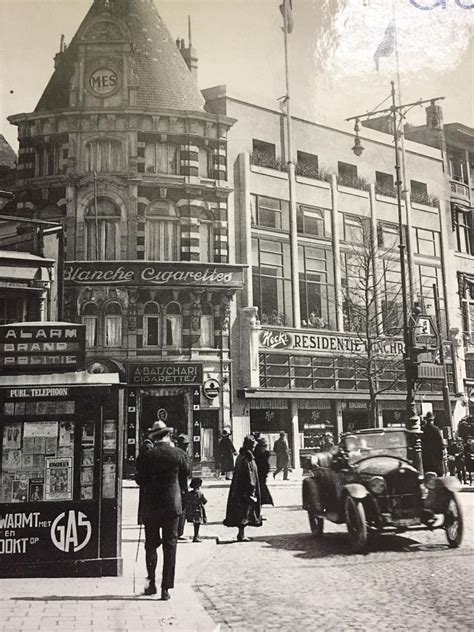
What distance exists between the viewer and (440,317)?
1053 inches

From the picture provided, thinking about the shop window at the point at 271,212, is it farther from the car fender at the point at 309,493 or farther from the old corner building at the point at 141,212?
the car fender at the point at 309,493

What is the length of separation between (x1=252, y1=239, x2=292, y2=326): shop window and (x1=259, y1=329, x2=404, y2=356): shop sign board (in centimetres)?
46

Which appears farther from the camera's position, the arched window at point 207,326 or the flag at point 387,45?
the arched window at point 207,326

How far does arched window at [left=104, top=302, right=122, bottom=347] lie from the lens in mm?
15531

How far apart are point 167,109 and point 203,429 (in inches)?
353

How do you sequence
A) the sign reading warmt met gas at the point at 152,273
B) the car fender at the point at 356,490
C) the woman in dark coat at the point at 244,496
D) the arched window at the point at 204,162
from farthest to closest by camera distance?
the arched window at the point at 204,162 < the sign reading warmt met gas at the point at 152,273 < the woman in dark coat at the point at 244,496 < the car fender at the point at 356,490

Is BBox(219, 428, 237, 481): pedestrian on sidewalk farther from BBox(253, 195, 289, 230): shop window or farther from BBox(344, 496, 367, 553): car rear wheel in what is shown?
BBox(344, 496, 367, 553): car rear wheel

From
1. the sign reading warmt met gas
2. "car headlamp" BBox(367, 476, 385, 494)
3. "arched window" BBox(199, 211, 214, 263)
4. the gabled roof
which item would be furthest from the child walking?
"arched window" BBox(199, 211, 214, 263)

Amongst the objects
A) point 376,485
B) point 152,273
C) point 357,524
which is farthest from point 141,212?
point 357,524

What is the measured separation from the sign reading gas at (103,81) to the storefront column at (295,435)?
12.6 m

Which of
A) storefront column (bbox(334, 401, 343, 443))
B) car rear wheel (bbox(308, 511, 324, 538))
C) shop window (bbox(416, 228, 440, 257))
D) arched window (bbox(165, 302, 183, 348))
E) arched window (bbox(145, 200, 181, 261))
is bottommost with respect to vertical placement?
car rear wheel (bbox(308, 511, 324, 538))

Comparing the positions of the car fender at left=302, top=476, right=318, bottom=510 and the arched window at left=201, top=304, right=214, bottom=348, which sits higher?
the arched window at left=201, top=304, right=214, bottom=348

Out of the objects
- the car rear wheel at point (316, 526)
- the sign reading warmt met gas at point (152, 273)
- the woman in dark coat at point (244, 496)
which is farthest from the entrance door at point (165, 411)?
the car rear wheel at point (316, 526)

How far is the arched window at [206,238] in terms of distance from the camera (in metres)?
20.6
